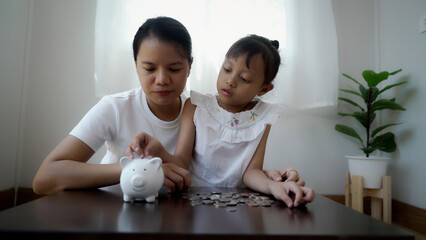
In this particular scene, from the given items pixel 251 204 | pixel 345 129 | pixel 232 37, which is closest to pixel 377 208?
pixel 345 129

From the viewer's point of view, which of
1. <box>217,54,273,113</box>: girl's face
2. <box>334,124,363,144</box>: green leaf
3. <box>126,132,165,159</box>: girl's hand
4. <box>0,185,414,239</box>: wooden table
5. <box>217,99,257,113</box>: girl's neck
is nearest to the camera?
<box>0,185,414,239</box>: wooden table

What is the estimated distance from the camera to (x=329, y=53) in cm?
228

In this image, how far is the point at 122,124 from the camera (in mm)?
1119

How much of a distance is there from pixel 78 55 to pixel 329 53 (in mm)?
1955

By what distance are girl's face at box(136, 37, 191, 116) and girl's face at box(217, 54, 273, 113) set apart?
173mm

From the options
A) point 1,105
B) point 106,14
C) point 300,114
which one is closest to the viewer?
point 1,105

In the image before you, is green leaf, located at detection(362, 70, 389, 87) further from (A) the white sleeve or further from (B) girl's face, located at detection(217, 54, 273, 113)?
(A) the white sleeve

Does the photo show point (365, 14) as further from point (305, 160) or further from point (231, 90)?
point (231, 90)

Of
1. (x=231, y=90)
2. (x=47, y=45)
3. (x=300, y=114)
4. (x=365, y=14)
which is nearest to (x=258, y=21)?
(x=300, y=114)

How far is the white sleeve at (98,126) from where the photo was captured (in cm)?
101

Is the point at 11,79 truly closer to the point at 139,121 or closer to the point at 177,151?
the point at 139,121

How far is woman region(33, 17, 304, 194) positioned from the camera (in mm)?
817

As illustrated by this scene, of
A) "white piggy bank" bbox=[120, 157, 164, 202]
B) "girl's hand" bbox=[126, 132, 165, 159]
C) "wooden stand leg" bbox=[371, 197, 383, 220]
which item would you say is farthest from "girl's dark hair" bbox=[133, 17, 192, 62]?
"wooden stand leg" bbox=[371, 197, 383, 220]

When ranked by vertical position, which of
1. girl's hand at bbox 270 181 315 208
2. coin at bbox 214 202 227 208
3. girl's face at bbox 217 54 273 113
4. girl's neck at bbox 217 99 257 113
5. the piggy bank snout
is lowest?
coin at bbox 214 202 227 208
